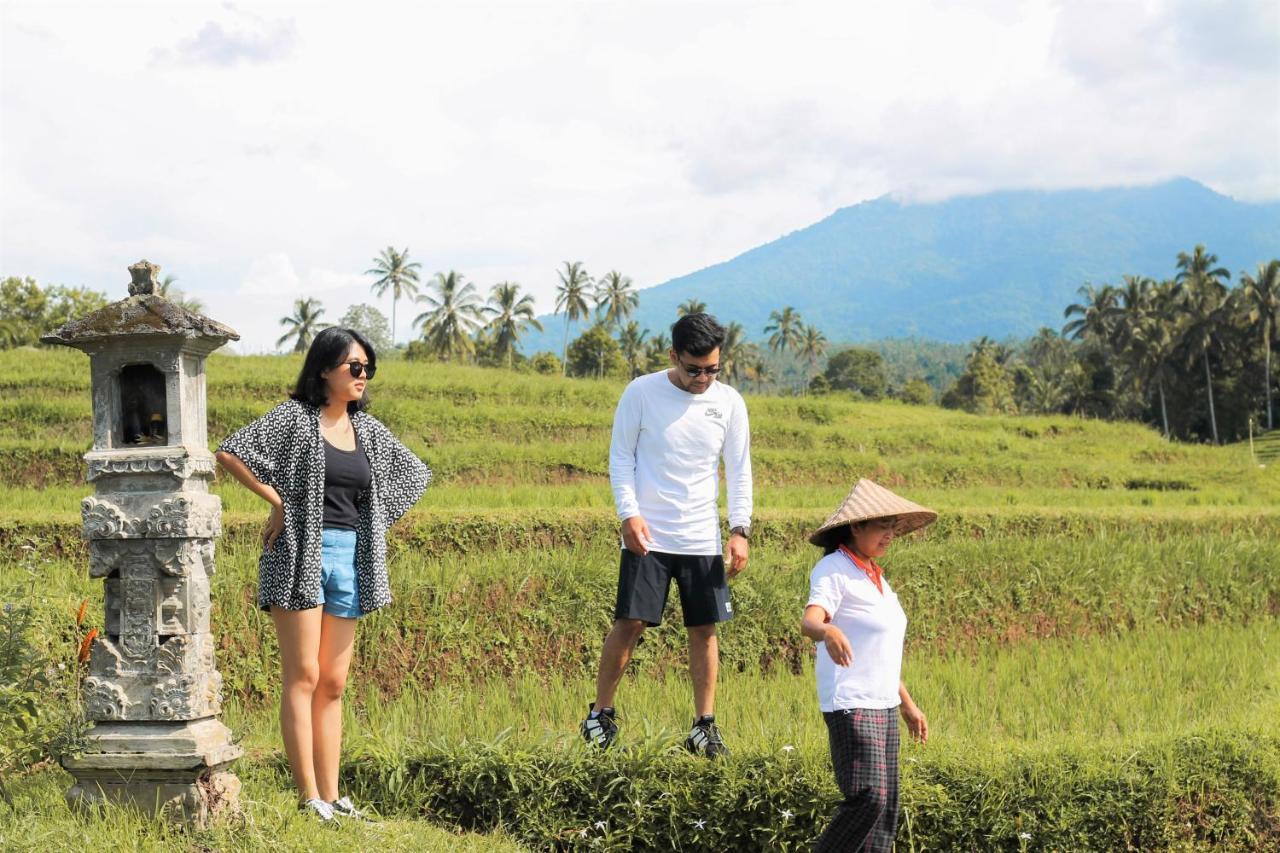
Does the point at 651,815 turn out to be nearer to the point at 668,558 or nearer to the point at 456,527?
the point at 668,558

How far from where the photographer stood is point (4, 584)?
6.57m

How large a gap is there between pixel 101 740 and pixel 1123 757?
162 inches

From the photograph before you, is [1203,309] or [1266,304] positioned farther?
[1203,309]

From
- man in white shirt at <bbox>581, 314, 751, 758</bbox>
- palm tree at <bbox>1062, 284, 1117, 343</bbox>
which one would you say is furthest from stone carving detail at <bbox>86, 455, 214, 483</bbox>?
palm tree at <bbox>1062, 284, 1117, 343</bbox>

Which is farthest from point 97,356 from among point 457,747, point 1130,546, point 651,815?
point 1130,546

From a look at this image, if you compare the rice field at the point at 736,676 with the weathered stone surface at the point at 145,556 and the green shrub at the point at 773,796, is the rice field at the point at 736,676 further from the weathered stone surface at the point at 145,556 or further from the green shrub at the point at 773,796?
the weathered stone surface at the point at 145,556

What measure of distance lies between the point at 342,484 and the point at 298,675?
0.72m

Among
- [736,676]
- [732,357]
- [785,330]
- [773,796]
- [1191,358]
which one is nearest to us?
[773,796]

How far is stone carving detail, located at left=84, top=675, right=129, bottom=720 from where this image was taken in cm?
424

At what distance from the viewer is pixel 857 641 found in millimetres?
3824

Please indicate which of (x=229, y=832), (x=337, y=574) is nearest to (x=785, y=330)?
(x=337, y=574)

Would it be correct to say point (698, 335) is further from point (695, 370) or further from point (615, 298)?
point (615, 298)

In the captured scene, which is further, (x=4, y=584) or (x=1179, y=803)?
(x=4, y=584)

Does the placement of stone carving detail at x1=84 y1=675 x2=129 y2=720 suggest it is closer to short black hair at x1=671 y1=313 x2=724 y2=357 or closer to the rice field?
the rice field
